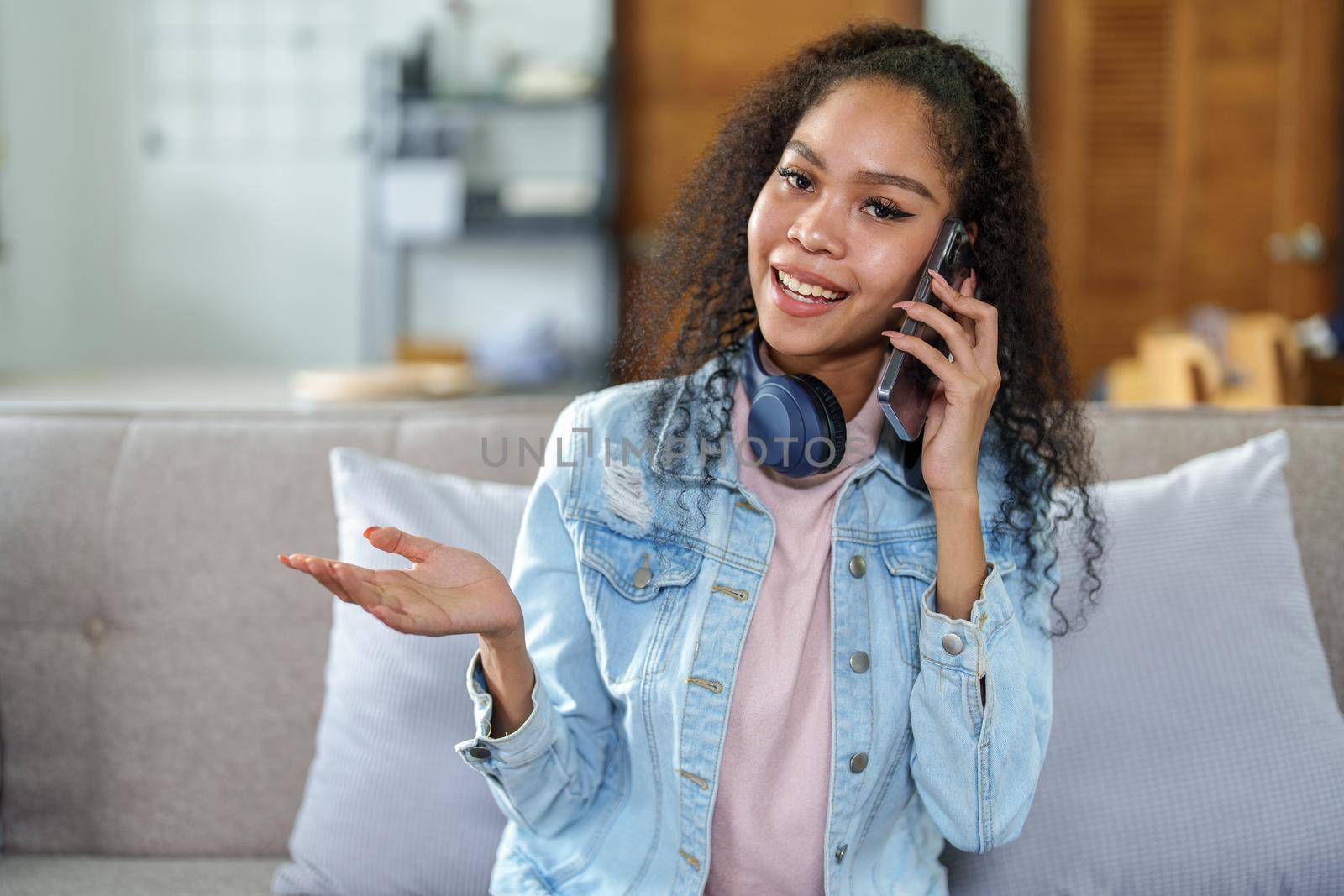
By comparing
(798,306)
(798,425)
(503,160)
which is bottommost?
(798,425)

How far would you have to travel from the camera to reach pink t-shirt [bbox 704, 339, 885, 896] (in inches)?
41.8

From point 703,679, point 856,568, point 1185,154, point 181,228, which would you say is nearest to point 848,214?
point 856,568

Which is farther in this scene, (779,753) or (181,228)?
(181,228)

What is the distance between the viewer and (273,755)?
1397mm

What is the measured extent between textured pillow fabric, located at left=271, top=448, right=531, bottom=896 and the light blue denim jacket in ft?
0.42

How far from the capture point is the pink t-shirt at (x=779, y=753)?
41.8 inches

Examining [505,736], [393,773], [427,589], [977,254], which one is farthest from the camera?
[393,773]

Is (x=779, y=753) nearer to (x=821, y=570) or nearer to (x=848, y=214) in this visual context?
(x=821, y=570)

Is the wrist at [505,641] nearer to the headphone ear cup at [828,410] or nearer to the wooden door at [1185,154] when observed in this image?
the headphone ear cup at [828,410]

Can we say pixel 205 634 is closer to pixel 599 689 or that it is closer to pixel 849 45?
pixel 599 689

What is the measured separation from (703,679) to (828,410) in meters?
0.26

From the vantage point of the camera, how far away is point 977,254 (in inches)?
45.1

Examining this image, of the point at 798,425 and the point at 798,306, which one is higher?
the point at 798,306

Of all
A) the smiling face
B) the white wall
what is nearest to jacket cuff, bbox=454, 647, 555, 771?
the smiling face
